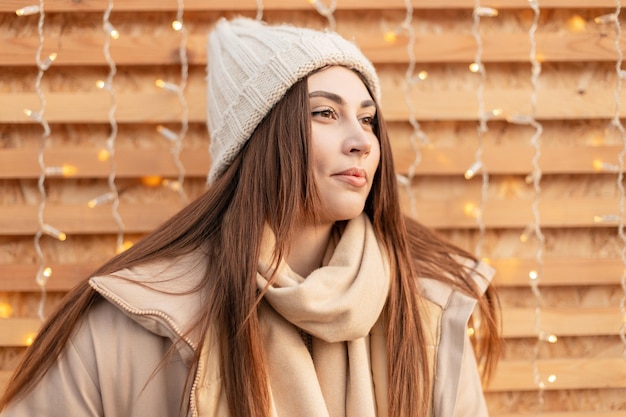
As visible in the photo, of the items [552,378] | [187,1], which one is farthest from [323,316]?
[187,1]

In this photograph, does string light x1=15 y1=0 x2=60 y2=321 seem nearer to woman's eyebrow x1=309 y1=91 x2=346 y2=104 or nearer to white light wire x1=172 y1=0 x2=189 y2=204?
white light wire x1=172 y1=0 x2=189 y2=204

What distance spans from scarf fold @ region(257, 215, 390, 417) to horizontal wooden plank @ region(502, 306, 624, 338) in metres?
0.58

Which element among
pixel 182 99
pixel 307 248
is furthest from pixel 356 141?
pixel 182 99

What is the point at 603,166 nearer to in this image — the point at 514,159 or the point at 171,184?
the point at 514,159

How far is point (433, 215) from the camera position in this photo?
2209 mm

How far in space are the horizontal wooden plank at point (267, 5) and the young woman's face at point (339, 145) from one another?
0.47 m

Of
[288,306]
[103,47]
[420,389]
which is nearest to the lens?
[288,306]

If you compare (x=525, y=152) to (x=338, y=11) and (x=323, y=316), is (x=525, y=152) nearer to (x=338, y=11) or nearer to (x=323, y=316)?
(x=338, y=11)

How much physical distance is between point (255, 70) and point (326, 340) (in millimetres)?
752

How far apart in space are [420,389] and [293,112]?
809 millimetres

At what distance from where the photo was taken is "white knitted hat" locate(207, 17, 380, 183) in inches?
70.1

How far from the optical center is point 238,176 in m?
1.88

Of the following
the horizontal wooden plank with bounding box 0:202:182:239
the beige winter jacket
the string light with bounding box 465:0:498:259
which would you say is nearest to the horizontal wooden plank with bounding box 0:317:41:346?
the horizontal wooden plank with bounding box 0:202:182:239

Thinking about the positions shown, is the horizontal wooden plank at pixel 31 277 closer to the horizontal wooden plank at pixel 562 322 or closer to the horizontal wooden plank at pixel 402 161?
the horizontal wooden plank at pixel 402 161
